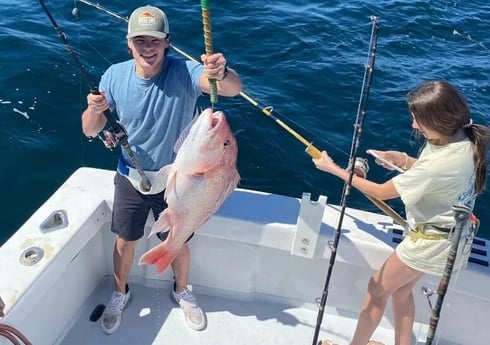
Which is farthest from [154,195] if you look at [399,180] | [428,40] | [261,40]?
[428,40]

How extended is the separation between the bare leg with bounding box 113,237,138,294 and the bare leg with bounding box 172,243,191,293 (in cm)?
30

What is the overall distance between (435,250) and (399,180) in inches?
17.2

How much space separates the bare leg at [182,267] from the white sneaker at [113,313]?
38 cm

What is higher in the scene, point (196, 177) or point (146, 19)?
point (146, 19)

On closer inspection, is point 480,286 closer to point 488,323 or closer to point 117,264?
point 488,323

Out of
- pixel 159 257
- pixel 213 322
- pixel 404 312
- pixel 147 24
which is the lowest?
pixel 213 322

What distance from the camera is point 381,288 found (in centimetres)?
329

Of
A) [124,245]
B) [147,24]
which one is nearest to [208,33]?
[147,24]

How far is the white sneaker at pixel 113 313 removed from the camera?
3723 millimetres

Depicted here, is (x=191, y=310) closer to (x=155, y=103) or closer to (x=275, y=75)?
(x=155, y=103)

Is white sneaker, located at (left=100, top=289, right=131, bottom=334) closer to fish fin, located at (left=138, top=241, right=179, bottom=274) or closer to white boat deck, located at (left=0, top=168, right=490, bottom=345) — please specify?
white boat deck, located at (left=0, top=168, right=490, bottom=345)

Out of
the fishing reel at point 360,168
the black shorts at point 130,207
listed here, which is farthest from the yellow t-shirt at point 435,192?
the black shorts at point 130,207

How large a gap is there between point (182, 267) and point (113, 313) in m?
0.54

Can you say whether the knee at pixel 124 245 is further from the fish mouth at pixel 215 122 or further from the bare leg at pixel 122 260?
the fish mouth at pixel 215 122
